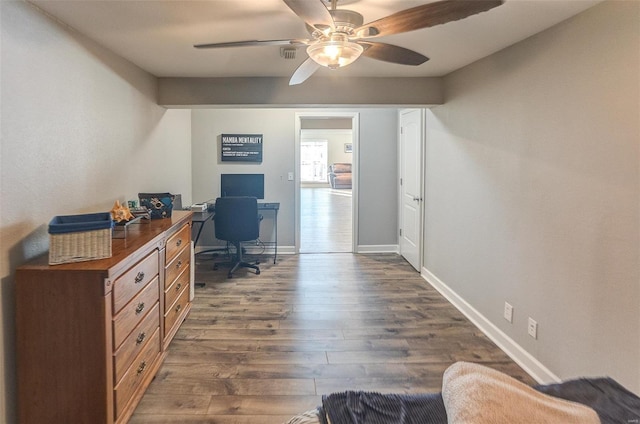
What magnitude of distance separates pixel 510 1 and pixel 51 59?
2.42 metres

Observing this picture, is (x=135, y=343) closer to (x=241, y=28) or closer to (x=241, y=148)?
(x=241, y=28)

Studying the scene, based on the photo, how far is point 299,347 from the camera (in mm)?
2873

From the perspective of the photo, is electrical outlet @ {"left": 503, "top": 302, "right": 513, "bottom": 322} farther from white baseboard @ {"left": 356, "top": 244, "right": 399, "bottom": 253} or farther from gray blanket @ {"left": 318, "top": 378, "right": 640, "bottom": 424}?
white baseboard @ {"left": 356, "top": 244, "right": 399, "bottom": 253}

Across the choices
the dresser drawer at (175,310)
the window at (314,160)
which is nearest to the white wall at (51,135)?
the dresser drawer at (175,310)

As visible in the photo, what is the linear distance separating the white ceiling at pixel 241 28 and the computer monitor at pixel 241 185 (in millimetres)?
2261

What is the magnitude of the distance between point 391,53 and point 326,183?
13815 mm

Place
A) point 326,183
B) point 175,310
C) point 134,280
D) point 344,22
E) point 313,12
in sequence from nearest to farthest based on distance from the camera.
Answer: point 313,12 < point 344,22 < point 134,280 < point 175,310 < point 326,183

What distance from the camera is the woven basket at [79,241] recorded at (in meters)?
1.74

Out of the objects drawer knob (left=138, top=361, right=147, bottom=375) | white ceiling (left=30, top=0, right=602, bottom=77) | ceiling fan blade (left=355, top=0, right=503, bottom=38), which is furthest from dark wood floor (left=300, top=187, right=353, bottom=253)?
ceiling fan blade (left=355, top=0, right=503, bottom=38)

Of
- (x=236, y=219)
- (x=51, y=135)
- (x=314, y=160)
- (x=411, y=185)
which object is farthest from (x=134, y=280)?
(x=314, y=160)

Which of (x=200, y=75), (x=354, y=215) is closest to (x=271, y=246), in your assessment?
(x=354, y=215)

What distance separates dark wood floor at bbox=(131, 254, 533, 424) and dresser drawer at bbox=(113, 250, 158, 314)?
26.3 inches

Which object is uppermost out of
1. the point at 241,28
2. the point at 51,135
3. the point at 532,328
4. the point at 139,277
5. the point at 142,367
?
the point at 241,28

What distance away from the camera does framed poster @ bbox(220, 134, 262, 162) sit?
555 cm
